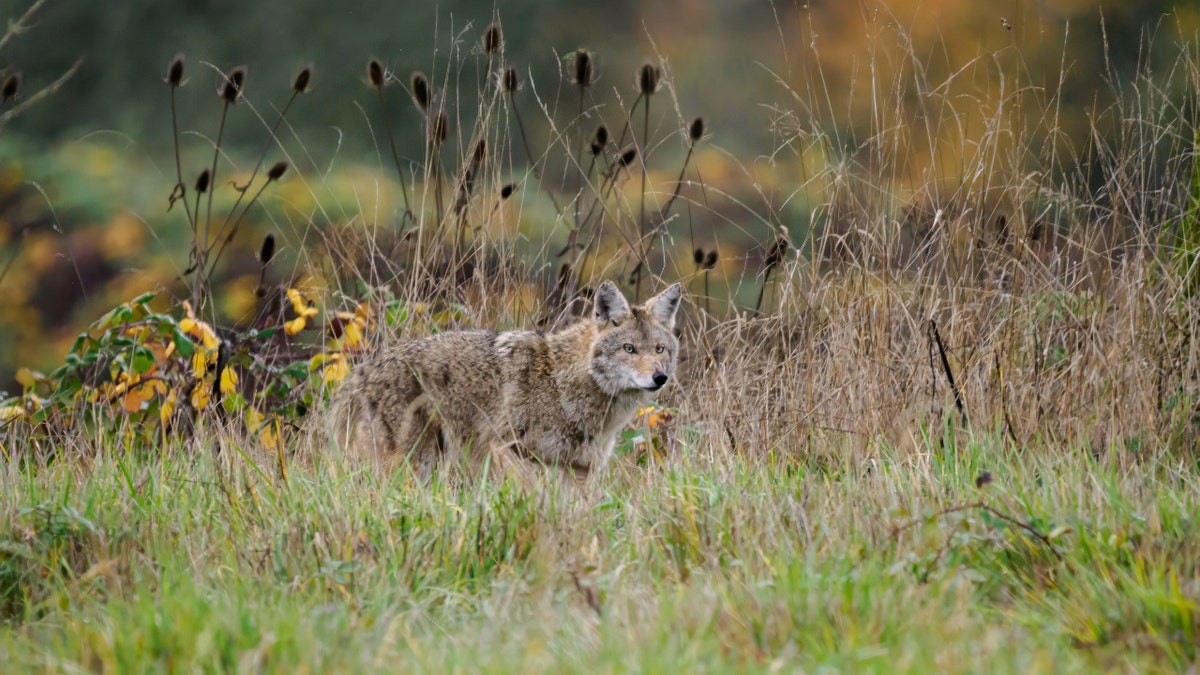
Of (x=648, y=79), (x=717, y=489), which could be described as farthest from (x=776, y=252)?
(x=717, y=489)

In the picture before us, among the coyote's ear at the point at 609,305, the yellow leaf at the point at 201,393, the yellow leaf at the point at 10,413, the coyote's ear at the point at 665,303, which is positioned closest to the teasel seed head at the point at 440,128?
the coyote's ear at the point at 609,305

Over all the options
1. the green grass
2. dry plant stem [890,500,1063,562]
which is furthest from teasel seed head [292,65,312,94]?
dry plant stem [890,500,1063,562]

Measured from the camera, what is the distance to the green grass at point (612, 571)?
333 cm

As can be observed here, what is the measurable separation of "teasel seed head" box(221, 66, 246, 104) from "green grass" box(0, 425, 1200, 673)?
2.18 meters

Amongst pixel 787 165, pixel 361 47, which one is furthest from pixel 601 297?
pixel 787 165

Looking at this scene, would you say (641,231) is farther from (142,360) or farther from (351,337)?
(142,360)

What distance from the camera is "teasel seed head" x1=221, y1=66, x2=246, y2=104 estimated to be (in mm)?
6680

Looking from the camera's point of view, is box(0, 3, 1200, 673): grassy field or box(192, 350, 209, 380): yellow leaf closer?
box(0, 3, 1200, 673): grassy field

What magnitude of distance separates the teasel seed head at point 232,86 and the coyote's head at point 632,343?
6.76ft

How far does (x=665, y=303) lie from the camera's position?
23.2 feet

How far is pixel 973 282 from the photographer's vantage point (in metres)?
6.30

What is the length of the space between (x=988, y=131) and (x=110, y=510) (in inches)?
163

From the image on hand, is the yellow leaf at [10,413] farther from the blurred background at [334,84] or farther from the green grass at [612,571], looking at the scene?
the blurred background at [334,84]

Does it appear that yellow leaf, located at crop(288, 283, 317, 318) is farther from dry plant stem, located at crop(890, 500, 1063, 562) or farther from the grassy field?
dry plant stem, located at crop(890, 500, 1063, 562)
